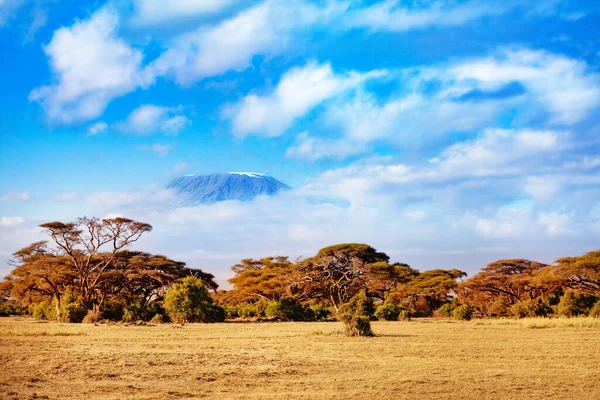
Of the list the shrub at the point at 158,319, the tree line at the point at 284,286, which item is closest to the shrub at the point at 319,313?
the tree line at the point at 284,286

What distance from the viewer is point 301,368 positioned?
13.8 metres

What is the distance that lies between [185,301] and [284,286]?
13256 millimetres

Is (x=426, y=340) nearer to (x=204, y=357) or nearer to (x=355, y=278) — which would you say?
(x=204, y=357)

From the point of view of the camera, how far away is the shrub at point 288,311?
42.7 meters

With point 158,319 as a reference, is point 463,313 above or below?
above

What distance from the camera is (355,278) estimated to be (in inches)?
1784

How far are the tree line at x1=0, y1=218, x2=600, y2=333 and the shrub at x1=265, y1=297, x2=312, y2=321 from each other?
0.08 metres

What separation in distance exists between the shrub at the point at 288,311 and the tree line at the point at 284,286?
8cm

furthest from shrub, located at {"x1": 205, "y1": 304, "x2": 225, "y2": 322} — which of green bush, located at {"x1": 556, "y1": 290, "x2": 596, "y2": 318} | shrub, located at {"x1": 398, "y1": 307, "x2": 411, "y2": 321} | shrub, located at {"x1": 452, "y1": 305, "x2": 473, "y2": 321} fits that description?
green bush, located at {"x1": 556, "y1": 290, "x2": 596, "y2": 318}

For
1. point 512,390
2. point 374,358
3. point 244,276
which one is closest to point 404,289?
point 244,276

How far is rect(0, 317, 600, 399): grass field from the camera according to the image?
1058 cm

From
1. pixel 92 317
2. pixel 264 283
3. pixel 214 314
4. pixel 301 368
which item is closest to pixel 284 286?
pixel 264 283

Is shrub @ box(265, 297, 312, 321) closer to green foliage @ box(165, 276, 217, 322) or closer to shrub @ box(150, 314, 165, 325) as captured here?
green foliage @ box(165, 276, 217, 322)

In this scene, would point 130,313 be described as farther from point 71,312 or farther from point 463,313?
point 463,313
